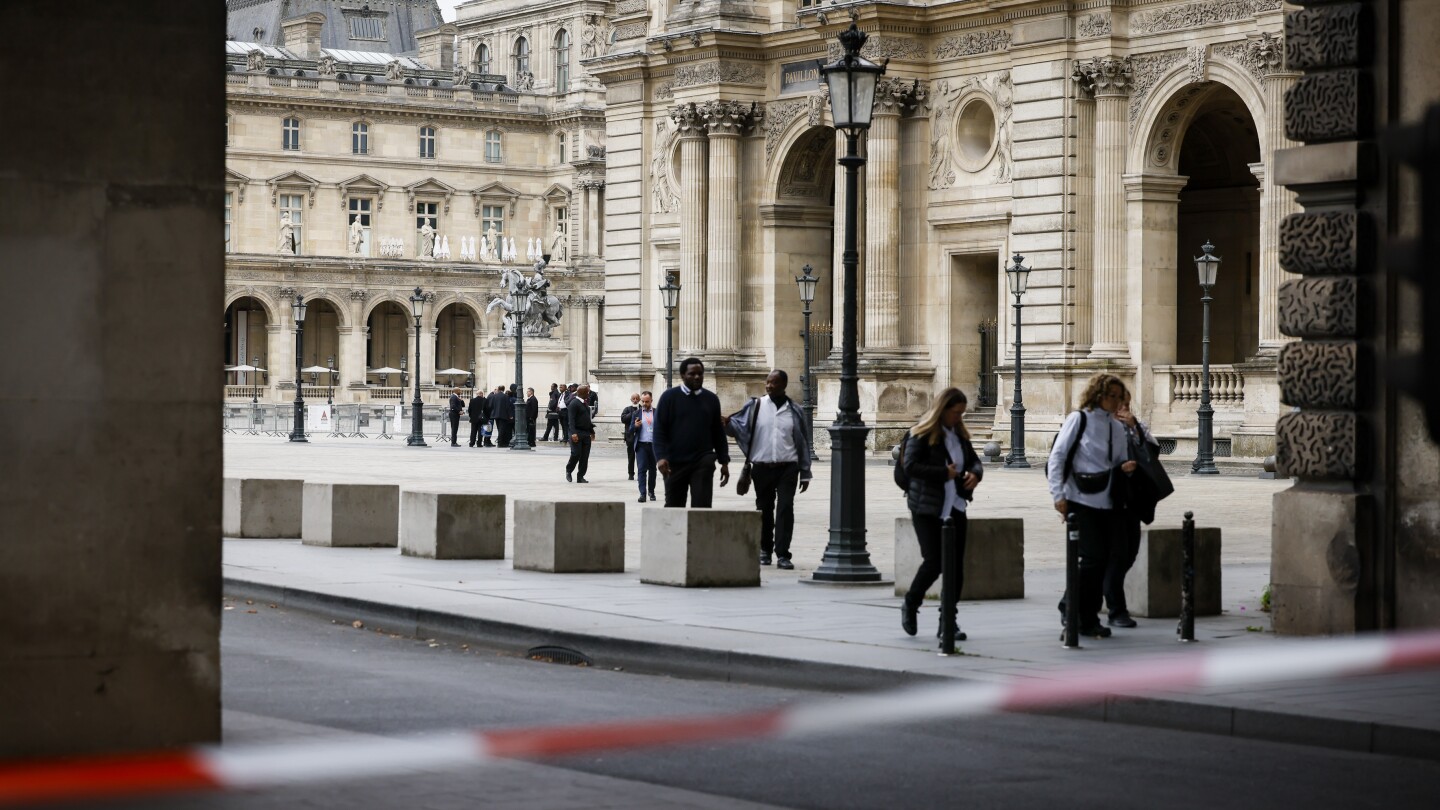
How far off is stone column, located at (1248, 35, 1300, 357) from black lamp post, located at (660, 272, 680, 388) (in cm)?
1400

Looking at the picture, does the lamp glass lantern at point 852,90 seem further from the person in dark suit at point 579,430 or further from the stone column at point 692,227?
the stone column at point 692,227

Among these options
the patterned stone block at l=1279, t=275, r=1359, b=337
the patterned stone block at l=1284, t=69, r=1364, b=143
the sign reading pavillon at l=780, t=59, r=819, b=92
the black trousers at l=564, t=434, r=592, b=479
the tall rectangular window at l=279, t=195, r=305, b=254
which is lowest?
the black trousers at l=564, t=434, r=592, b=479

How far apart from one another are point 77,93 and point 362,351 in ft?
350

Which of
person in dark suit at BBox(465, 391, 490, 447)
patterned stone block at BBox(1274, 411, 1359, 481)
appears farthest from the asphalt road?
person in dark suit at BBox(465, 391, 490, 447)

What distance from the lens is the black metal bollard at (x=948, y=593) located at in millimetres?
14344

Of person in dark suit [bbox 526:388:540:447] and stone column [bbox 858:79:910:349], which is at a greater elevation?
stone column [bbox 858:79:910:349]

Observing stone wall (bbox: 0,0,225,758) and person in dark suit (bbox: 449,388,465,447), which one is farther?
person in dark suit (bbox: 449,388,465,447)

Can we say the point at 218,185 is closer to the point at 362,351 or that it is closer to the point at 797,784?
the point at 797,784

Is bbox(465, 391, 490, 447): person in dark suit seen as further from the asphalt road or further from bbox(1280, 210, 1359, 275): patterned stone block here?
the asphalt road

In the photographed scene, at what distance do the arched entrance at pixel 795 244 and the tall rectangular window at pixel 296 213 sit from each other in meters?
62.8

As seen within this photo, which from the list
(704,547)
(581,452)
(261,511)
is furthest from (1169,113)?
(704,547)

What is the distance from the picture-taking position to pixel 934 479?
15.5m

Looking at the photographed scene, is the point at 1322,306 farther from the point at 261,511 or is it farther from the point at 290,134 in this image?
the point at 290,134

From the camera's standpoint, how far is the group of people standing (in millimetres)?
15484
